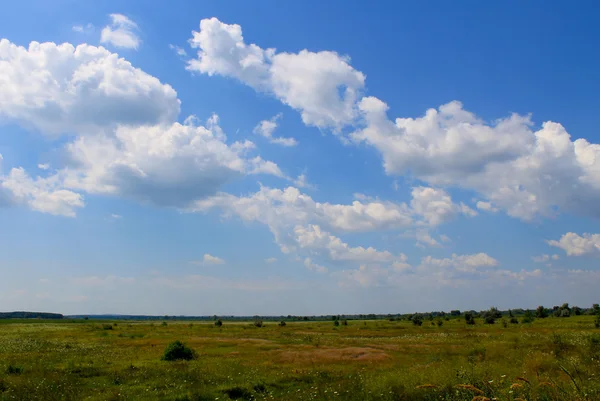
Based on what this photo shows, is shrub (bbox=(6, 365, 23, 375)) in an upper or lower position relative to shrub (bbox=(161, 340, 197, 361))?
upper

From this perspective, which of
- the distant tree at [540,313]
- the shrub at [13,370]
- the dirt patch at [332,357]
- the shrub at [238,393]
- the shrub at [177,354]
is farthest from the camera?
the distant tree at [540,313]

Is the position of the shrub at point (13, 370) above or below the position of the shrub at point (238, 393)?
below

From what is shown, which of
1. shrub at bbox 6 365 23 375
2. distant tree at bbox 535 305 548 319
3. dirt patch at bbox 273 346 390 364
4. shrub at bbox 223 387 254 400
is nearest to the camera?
shrub at bbox 223 387 254 400

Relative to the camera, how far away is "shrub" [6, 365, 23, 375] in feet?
77.8

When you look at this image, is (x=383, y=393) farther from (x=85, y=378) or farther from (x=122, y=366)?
(x=122, y=366)

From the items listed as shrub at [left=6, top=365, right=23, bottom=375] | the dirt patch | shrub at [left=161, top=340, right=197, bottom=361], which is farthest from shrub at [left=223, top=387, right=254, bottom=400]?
shrub at [left=6, top=365, right=23, bottom=375]

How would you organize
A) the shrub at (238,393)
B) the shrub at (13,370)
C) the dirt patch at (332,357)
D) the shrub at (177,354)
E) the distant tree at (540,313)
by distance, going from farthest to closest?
1. the distant tree at (540,313)
2. the shrub at (177,354)
3. the dirt patch at (332,357)
4. the shrub at (13,370)
5. the shrub at (238,393)

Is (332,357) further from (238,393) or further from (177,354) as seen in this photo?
(238,393)

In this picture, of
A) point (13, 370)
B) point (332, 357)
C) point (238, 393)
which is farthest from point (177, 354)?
point (238, 393)

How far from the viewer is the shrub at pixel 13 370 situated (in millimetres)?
23703

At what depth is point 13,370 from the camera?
79.8 ft

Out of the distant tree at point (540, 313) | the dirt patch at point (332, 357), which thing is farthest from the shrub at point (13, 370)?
the distant tree at point (540, 313)

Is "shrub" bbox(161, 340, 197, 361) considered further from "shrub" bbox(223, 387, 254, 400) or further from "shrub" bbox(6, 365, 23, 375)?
"shrub" bbox(223, 387, 254, 400)

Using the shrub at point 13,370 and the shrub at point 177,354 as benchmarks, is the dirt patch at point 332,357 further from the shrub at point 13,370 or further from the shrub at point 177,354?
the shrub at point 13,370
